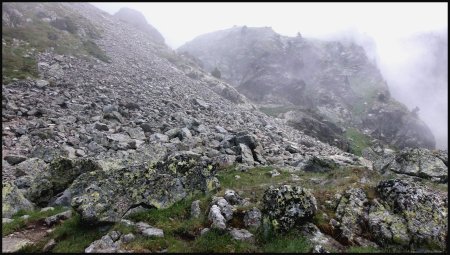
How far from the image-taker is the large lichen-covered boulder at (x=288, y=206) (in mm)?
15297

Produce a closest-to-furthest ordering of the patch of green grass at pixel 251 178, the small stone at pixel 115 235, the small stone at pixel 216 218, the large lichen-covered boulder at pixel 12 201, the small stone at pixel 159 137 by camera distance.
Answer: the small stone at pixel 115 235 < the small stone at pixel 216 218 < the large lichen-covered boulder at pixel 12 201 < the patch of green grass at pixel 251 178 < the small stone at pixel 159 137

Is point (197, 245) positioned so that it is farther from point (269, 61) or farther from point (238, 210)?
point (269, 61)

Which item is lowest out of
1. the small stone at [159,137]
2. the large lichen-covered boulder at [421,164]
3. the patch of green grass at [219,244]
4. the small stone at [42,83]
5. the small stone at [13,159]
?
the small stone at [13,159]

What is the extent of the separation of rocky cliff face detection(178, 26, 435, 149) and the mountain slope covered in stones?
1516 inches

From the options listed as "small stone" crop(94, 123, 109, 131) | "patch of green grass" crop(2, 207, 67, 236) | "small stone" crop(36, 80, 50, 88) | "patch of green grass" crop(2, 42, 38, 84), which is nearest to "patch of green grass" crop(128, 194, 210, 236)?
"patch of green grass" crop(2, 207, 67, 236)

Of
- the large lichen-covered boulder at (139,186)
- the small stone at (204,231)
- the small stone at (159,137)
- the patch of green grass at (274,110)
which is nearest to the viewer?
the small stone at (204,231)

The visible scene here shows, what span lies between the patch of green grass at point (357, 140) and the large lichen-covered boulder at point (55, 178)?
194ft

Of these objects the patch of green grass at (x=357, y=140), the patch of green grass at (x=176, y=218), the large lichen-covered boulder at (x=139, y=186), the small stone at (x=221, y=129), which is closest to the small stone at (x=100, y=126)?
the large lichen-covered boulder at (x=139, y=186)

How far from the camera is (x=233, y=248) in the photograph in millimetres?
14039

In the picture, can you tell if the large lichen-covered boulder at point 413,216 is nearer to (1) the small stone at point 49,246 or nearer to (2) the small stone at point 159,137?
(1) the small stone at point 49,246

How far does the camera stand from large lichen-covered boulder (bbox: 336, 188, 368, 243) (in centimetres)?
1538

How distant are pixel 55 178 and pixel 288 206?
49.8ft

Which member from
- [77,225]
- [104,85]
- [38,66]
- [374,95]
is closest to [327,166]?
[77,225]

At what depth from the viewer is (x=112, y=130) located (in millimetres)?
33000
